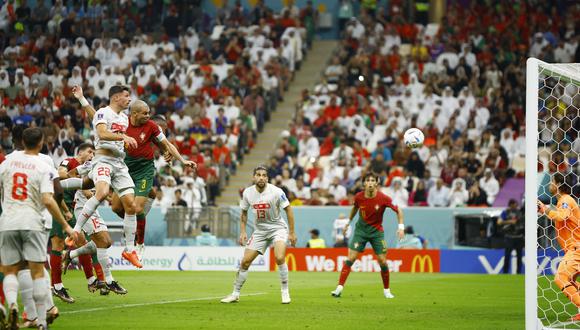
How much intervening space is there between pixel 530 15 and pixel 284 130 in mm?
10382

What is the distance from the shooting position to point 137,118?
16562 mm

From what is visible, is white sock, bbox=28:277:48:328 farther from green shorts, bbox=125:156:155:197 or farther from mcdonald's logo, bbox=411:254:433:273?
mcdonald's logo, bbox=411:254:433:273

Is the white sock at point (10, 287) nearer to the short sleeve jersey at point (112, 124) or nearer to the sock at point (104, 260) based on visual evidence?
the short sleeve jersey at point (112, 124)

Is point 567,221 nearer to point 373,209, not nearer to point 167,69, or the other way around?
point 373,209

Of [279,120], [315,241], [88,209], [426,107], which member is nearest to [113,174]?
[88,209]

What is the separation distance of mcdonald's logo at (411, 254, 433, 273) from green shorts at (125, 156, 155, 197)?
45.5 feet

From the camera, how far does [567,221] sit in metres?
15.9

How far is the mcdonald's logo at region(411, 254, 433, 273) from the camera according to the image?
96.4 ft

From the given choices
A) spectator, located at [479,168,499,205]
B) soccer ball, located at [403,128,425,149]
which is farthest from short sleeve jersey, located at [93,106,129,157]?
spectator, located at [479,168,499,205]

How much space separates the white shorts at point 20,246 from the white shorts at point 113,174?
15.3 ft

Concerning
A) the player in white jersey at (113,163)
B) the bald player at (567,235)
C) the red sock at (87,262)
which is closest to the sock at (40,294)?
the player in white jersey at (113,163)

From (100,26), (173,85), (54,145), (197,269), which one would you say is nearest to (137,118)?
(197,269)

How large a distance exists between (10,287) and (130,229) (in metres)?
5.40

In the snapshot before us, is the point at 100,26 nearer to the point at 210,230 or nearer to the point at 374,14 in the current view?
the point at 374,14
